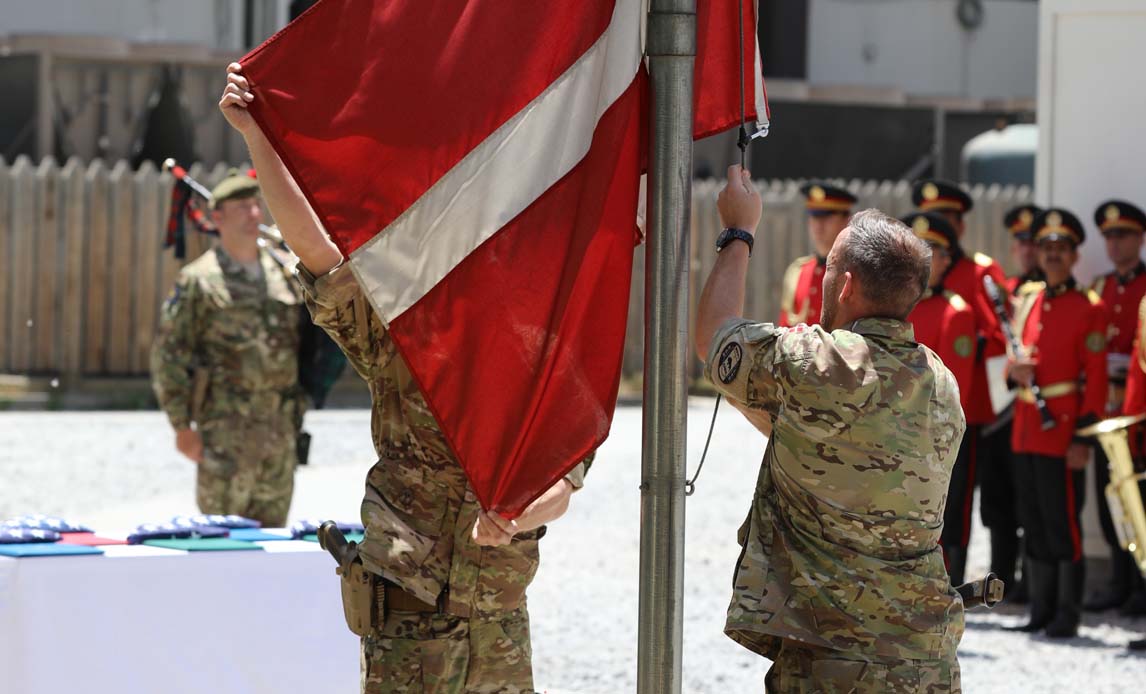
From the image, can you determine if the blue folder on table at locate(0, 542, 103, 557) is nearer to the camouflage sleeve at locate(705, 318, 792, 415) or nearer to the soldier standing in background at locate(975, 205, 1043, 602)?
the camouflage sleeve at locate(705, 318, 792, 415)

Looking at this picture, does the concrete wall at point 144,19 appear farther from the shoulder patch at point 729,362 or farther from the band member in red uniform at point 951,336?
the shoulder patch at point 729,362

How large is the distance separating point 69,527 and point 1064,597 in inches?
206

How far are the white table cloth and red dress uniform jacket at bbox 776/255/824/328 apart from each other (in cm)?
456

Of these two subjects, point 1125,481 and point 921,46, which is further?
point 921,46

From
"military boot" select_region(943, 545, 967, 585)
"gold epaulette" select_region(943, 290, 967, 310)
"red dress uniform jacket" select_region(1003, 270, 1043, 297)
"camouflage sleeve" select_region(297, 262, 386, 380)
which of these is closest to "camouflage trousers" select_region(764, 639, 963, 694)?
"camouflage sleeve" select_region(297, 262, 386, 380)

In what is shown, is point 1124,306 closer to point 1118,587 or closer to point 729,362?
point 1118,587

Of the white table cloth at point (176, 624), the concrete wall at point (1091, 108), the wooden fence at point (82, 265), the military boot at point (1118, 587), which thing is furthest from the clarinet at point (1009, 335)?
the wooden fence at point (82, 265)

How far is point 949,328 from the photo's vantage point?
8.78 metres

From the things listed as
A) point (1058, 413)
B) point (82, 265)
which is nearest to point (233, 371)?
point (1058, 413)

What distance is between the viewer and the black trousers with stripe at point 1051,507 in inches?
343

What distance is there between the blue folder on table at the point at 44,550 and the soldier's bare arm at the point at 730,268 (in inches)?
91.5

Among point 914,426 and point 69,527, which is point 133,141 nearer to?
point 69,527

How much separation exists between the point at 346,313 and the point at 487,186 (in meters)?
0.56

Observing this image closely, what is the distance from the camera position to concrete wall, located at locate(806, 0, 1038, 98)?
84.3ft
